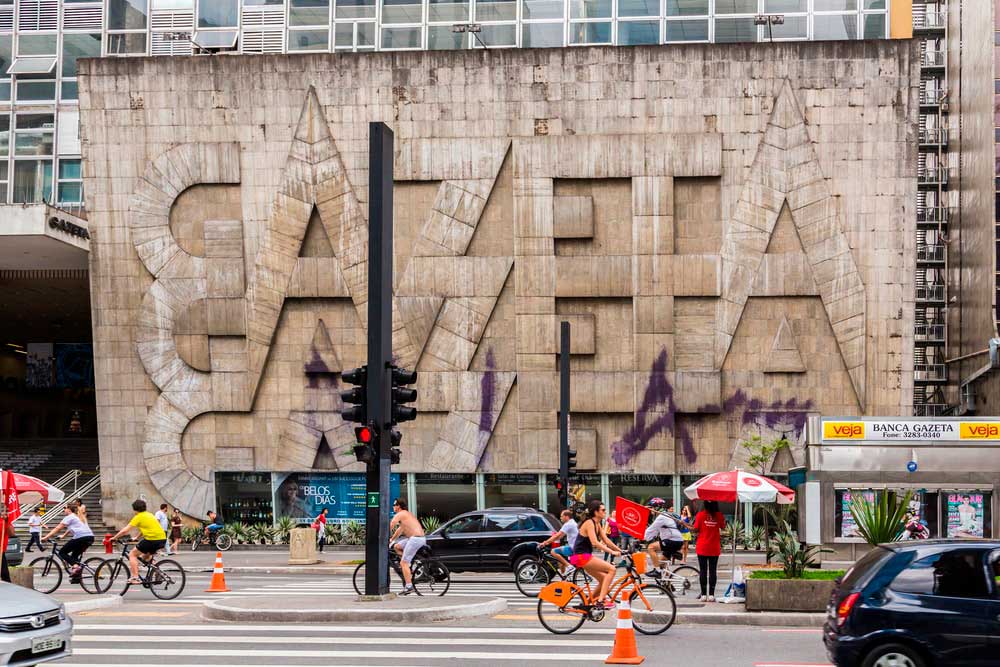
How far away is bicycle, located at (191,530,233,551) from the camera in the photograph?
42.5 meters

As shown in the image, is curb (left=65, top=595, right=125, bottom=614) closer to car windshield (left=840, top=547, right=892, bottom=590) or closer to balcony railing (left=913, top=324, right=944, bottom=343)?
car windshield (left=840, top=547, right=892, bottom=590)

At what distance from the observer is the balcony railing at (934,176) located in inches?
2901

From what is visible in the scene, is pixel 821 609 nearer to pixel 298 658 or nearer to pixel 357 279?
pixel 298 658

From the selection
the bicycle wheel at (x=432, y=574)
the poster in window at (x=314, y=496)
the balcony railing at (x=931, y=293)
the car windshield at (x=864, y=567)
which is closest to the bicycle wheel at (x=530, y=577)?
the bicycle wheel at (x=432, y=574)

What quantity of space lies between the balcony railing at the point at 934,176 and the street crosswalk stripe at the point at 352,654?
212 ft

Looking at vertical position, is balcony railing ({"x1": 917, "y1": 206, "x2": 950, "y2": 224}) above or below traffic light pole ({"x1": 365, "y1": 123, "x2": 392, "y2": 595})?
above

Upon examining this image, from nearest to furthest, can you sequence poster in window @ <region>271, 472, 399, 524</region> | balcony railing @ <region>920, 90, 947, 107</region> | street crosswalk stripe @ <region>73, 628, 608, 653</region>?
street crosswalk stripe @ <region>73, 628, 608, 653</region> < poster in window @ <region>271, 472, 399, 524</region> < balcony railing @ <region>920, 90, 947, 107</region>

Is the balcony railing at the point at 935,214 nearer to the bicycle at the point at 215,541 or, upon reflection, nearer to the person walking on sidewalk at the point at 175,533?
the bicycle at the point at 215,541

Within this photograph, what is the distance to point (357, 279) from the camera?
146ft

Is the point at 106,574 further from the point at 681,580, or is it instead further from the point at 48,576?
the point at 681,580

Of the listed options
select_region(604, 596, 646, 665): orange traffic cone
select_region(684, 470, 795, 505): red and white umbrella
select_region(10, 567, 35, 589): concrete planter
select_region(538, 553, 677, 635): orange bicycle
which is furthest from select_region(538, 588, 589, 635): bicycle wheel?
select_region(10, 567, 35, 589): concrete planter

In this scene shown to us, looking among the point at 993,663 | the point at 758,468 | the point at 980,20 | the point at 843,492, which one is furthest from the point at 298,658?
the point at 980,20

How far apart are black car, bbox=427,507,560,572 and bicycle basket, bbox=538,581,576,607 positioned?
11.1 m

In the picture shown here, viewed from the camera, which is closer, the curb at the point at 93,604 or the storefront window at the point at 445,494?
the curb at the point at 93,604
